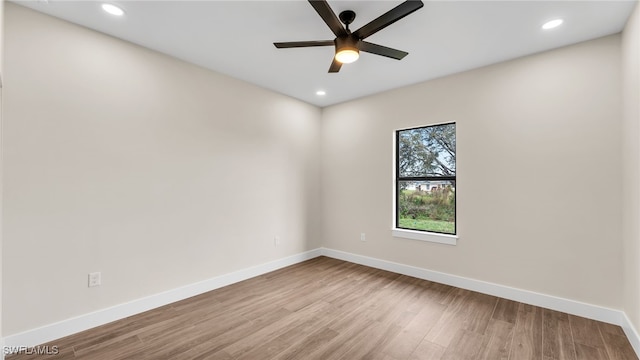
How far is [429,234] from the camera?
11.9 feet

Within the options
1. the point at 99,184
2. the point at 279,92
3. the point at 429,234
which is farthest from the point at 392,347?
the point at 279,92

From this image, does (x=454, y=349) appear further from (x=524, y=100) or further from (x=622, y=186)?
(x=524, y=100)

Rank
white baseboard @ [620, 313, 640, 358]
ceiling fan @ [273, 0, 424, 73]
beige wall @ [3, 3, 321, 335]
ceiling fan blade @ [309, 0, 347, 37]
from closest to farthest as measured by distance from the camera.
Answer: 1. ceiling fan blade @ [309, 0, 347, 37]
2. ceiling fan @ [273, 0, 424, 73]
3. white baseboard @ [620, 313, 640, 358]
4. beige wall @ [3, 3, 321, 335]

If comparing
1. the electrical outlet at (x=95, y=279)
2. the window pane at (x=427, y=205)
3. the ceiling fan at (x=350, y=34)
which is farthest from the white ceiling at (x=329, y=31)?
the electrical outlet at (x=95, y=279)

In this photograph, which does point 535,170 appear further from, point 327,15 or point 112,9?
point 112,9

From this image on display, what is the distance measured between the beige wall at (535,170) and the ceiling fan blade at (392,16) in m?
1.90

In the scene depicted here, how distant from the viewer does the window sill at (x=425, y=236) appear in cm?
345

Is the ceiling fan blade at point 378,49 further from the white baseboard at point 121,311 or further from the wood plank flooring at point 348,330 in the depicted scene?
the white baseboard at point 121,311

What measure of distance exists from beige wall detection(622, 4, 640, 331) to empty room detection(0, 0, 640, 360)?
1.3 inches

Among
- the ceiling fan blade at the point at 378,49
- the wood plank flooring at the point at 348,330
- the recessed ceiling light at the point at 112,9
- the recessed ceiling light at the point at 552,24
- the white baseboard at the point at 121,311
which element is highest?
the recessed ceiling light at the point at 112,9

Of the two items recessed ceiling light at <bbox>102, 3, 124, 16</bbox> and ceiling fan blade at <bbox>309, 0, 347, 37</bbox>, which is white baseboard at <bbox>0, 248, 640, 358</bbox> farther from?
ceiling fan blade at <bbox>309, 0, 347, 37</bbox>

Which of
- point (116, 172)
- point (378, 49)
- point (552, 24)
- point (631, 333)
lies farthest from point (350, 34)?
point (631, 333)

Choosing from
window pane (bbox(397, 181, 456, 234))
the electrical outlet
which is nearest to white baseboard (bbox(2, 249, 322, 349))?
the electrical outlet

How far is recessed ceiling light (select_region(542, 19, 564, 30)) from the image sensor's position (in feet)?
7.69
